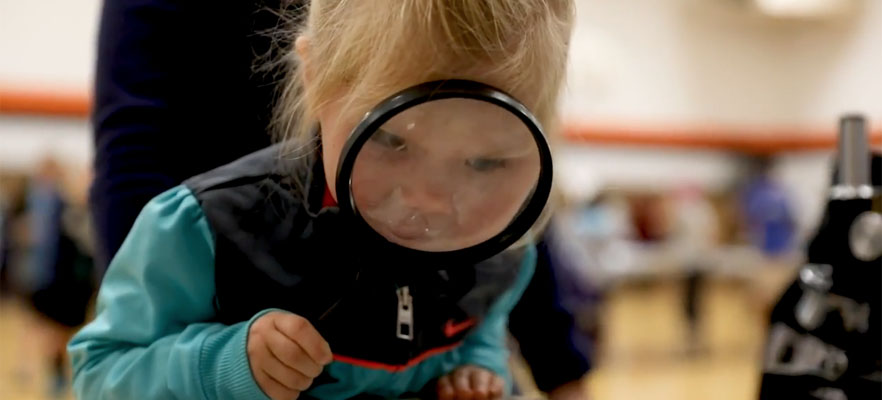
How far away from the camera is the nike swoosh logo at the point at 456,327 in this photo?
69cm

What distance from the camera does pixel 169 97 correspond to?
795 millimetres

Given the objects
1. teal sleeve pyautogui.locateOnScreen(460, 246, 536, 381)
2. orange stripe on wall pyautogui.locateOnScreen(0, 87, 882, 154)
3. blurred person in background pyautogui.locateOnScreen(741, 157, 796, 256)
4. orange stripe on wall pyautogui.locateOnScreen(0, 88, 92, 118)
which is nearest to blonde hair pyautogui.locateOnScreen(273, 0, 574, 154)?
teal sleeve pyautogui.locateOnScreen(460, 246, 536, 381)

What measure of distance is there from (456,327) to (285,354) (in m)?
0.20

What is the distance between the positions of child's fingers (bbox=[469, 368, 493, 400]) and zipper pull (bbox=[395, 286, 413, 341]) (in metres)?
0.10

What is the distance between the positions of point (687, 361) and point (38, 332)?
2.53 metres

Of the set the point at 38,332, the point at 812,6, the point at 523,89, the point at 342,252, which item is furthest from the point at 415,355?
the point at 812,6

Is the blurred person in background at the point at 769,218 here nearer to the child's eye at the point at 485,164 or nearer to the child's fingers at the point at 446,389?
the child's fingers at the point at 446,389

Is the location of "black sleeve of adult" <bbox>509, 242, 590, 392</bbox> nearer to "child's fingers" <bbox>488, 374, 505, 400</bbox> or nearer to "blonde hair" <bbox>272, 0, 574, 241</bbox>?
"child's fingers" <bbox>488, 374, 505, 400</bbox>

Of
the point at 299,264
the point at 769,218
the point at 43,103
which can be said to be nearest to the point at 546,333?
the point at 299,264

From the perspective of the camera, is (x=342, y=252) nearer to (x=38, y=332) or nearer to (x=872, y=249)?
(x=872, y=249)

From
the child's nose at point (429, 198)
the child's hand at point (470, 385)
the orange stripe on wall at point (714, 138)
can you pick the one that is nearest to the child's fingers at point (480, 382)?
the child's hand at point (470, 385)

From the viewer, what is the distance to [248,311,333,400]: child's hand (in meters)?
0.53

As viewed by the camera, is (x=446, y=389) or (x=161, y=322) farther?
(x=446, y=389)

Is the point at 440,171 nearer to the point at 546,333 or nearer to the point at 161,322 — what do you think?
the point at 161,322
